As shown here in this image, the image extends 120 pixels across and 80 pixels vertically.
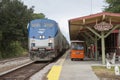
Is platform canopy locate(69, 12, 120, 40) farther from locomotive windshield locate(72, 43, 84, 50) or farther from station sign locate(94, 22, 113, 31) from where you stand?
locomotive windshield locate(72, 43, 84, 50)

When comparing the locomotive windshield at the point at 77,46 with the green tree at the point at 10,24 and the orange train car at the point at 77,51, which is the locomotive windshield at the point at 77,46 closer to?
the orange train car at the point at 77,51

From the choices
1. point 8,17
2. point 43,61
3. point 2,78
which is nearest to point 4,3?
point 8,17

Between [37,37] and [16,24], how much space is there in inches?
1114

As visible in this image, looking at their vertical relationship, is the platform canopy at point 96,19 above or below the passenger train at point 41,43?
above

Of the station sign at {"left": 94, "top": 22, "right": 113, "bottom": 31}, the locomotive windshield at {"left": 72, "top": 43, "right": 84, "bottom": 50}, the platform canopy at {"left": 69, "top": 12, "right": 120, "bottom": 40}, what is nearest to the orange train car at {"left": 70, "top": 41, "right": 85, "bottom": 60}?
the locomotive windshield at {"left": 72, "top": 43, "right": 84, "bottom": 50}

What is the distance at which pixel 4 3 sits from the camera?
204 feet

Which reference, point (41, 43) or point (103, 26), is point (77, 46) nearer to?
point (41, 43)

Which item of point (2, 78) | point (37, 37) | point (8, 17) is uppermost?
point (8, 17)

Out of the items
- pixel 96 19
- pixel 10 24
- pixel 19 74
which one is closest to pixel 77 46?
pixel 96 19

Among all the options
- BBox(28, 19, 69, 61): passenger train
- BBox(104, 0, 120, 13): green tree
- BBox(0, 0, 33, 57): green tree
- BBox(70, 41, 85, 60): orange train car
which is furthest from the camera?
BBox(104, 0, 120, 13): green tree

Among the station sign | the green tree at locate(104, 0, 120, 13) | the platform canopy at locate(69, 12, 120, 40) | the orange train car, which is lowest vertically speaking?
the orange train car

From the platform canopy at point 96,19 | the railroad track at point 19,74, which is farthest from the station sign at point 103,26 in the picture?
the railroad track at point 19,74

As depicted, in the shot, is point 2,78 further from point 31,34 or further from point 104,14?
point 31,34

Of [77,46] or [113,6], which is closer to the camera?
[77,46]
